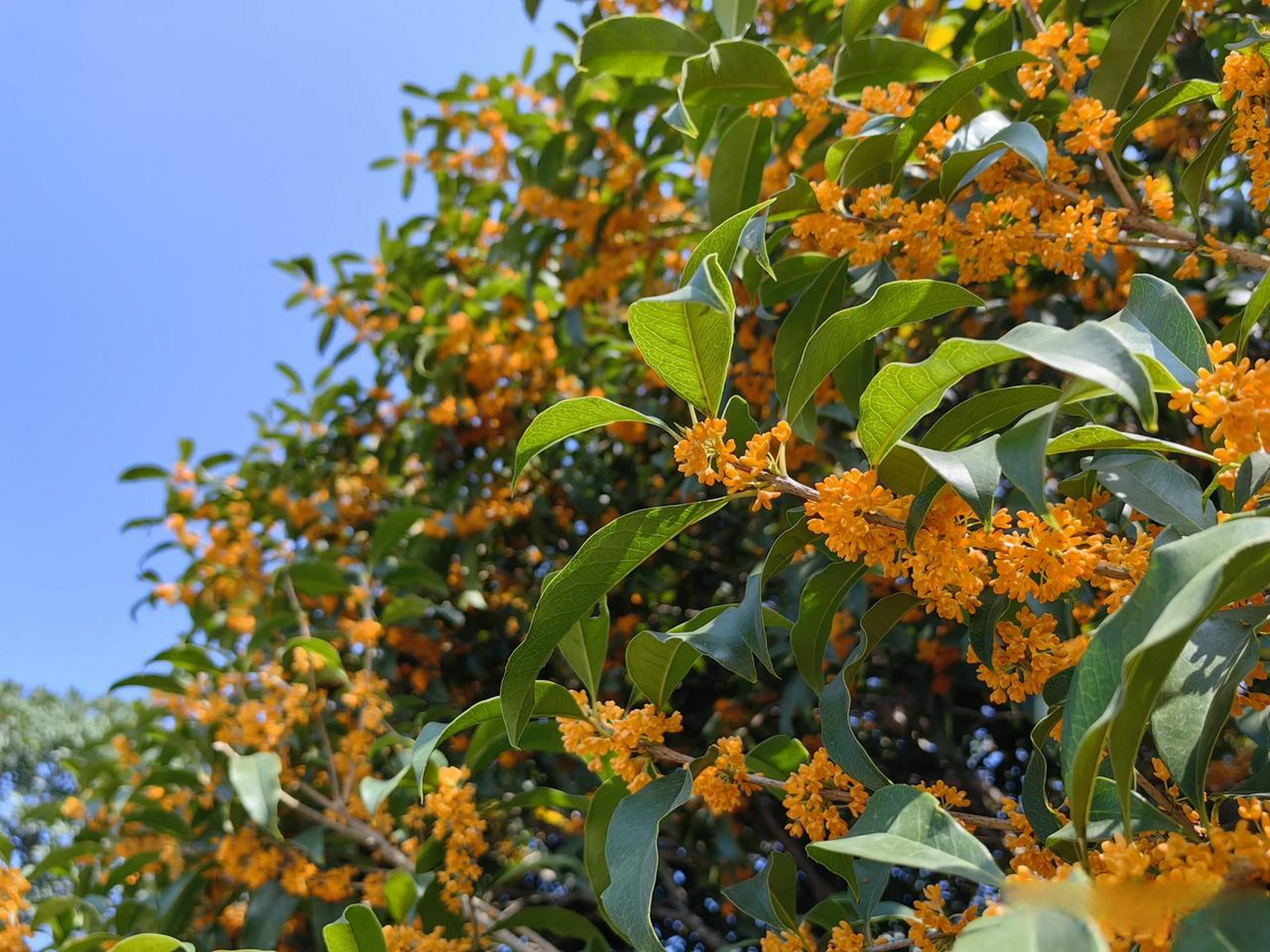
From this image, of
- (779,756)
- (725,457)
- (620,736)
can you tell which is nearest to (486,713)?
(620,736)

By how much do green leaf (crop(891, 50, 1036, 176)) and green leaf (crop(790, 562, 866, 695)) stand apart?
773 millimetres

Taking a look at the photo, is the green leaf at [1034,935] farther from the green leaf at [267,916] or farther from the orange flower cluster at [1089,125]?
the green leaf at [267,916]

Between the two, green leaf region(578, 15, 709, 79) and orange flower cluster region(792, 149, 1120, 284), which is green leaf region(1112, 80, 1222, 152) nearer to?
orange flower cluster region(792, 149, 1120, 284)

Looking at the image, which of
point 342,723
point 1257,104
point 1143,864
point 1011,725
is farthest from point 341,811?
point 1257,104

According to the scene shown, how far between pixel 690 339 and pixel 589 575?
0.31 m

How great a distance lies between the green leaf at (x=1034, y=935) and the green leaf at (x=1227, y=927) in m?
0.07

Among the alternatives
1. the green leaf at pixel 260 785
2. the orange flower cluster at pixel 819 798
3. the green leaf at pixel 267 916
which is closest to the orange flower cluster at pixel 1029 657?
the orange flower cluster at pixel 819 798

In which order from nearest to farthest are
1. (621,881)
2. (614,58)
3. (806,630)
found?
1. (621,881)
2. (806,630)
3. (614,58)

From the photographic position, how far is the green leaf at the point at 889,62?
1.96 meters

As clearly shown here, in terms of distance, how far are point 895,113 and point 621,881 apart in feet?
4.42

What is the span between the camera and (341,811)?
257 cm

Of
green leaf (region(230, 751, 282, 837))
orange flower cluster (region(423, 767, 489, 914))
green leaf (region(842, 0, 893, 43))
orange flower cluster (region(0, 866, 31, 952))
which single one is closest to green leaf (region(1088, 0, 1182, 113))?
green leaf (region(842, 0, 893, 43))

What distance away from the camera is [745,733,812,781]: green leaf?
1429mm

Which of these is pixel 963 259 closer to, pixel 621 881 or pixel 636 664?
pixel 636 664
